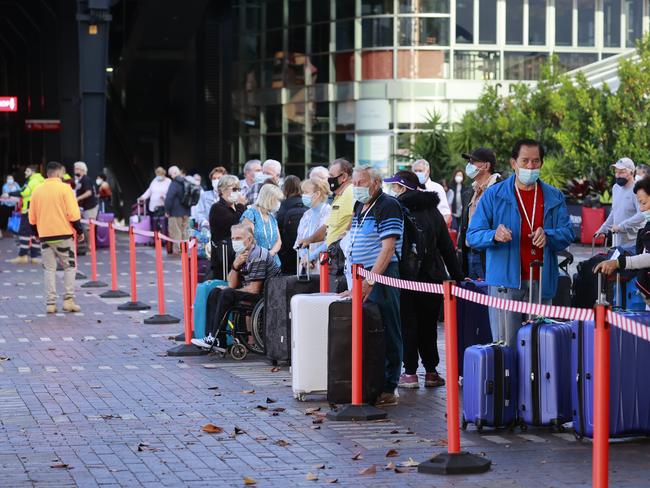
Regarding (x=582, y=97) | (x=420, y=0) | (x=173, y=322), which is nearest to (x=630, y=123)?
(x=582, y=97)

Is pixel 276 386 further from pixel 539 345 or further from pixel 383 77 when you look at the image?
pixel 383 77

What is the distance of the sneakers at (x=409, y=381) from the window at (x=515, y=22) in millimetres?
36543

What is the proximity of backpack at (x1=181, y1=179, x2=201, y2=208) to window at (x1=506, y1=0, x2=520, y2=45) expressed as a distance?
20524mm

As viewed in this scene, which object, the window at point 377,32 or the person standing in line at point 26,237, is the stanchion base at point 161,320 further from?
Result: the window at point 377,32

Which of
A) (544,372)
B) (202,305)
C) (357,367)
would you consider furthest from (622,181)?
(544,372)

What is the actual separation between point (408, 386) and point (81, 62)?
25.0 meters

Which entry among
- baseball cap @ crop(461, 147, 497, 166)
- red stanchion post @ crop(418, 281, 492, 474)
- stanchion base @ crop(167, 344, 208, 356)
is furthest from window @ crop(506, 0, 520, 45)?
red stanchion post @ crop(418, 281, 492, 474)

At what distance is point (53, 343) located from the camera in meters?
14.7

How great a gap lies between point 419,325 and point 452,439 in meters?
3.37

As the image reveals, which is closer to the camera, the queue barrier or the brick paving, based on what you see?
the queue barrier

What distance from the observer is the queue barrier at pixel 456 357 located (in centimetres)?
652

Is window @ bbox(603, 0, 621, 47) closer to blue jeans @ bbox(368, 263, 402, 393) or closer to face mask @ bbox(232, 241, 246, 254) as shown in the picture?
face mask @ bbox(232, 241, 246, 254)

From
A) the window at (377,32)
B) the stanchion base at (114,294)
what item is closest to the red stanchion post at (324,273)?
the stanchion base at (114,294)

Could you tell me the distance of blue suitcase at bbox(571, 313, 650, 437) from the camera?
852cm
